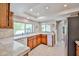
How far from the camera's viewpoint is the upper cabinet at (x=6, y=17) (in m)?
1.16

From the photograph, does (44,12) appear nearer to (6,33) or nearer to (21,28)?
(21,28)

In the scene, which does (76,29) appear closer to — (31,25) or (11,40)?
(31,25)

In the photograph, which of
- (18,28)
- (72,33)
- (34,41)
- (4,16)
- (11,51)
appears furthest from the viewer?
(72,33)

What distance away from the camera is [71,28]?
73.9 inches

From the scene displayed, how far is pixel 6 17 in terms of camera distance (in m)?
1.24

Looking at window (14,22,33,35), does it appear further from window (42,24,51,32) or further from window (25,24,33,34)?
window (42,24,51,32)

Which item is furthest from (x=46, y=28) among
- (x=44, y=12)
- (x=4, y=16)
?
(x=4, y=16)

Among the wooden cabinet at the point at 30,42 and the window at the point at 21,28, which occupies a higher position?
the window at the point at 21,28

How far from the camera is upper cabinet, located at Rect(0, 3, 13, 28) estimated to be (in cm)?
116

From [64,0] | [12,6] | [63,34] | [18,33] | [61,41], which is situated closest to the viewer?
[64,0]

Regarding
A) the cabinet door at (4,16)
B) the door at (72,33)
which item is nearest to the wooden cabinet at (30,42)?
the cabinet door at (4,16)

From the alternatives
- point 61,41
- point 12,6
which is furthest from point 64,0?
point 61,41

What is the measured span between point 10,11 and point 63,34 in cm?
106

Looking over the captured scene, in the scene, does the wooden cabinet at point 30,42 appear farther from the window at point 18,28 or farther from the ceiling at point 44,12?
the ceiling at point 44,12
